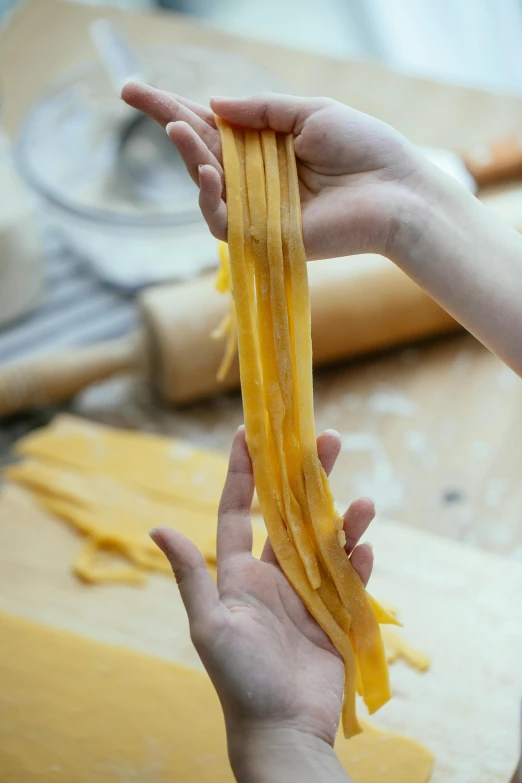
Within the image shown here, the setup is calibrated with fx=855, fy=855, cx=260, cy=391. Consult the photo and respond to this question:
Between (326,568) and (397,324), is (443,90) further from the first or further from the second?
(326,568)

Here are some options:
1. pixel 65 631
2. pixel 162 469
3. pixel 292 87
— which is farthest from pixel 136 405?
pixel 292 87

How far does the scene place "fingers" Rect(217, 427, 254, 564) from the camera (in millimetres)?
750

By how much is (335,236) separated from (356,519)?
0.26m

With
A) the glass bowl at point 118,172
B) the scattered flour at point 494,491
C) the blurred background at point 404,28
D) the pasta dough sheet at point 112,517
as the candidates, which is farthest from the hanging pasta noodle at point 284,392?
the blurred background at point 404,28

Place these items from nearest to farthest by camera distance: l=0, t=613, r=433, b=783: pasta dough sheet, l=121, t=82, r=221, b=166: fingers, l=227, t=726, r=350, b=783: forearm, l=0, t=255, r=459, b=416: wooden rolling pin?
l=227, t=726, r=350, b=783: forearm < l=121, t=82, r=221, b=166: fingers < l=0, t=613, r=433, b=783: pasta dough sheet < l=0, t=255, r=459, b=416: wooden rolling pin

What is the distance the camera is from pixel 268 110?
0.78 meters

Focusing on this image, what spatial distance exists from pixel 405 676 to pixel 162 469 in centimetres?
42

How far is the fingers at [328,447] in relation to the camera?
786 millimetres

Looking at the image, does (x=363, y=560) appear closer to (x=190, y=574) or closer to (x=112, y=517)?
(x=190, y=574)

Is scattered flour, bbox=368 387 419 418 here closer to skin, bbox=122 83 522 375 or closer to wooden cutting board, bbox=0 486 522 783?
wooden cutting board, bbox=0 486 522 783

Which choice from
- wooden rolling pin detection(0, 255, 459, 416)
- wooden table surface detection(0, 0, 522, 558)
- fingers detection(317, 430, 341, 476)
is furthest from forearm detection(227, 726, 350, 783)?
wooden rolling pin detection(0, 255, 459, 416)

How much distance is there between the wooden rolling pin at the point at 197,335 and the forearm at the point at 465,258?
407 millimetres

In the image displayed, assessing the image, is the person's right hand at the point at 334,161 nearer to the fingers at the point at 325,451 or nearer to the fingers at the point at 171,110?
the fingers at the point at 171,110

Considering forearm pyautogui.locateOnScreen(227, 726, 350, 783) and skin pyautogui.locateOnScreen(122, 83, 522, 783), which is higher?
skin pyautogui.locateOnScreen(122, 83, 522, 783)
